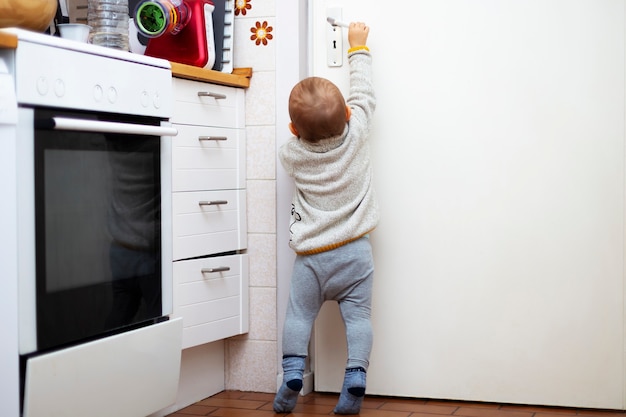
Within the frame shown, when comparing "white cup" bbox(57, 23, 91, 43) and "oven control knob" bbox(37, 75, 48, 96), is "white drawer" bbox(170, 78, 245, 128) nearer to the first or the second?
"white cup" bbox(57, 23, 91, 43)

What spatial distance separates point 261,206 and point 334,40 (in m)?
0.54

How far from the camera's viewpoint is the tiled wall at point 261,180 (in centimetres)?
263

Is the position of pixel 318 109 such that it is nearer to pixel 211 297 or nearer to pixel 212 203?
pixel 212 203

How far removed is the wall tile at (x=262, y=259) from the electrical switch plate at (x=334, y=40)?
21.7 inches

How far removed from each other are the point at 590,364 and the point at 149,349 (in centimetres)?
121

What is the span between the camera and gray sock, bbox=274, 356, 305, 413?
7.79 feet

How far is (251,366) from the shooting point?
2670 mm

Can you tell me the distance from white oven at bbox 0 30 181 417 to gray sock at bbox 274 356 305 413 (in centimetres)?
38

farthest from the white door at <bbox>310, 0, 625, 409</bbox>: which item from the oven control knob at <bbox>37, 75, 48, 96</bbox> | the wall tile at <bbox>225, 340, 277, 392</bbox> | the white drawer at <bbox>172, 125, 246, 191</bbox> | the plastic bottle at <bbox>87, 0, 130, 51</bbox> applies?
the oven control knob at <bbox>37, 75, 48, 96</bbox>

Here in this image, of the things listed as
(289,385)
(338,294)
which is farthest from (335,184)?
(289,385)

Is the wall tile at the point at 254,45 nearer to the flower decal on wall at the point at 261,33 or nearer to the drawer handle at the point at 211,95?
the flower decal on wall at the point at 261,33

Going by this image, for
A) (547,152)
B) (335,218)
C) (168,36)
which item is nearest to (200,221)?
(335,218)

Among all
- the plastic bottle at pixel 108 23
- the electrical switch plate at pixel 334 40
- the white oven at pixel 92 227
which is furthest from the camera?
the electrical switch plate at pixel 334 40

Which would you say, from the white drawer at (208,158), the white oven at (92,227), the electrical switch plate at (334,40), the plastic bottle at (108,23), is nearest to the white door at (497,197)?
the electrical switch plate at (334,40)
